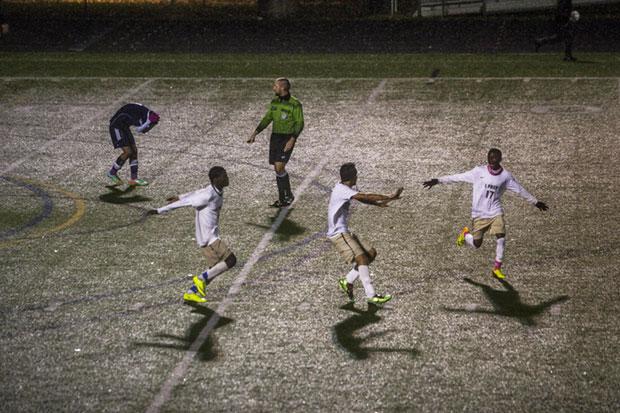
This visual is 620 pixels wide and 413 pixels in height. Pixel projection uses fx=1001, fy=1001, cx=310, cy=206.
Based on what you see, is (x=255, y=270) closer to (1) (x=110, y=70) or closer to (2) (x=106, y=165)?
(2) (x=106, y=165)

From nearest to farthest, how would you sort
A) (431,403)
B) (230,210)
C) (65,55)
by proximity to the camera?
(431,403)
(230,210)
(65,55)

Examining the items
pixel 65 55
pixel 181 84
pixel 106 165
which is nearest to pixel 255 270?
pixel 106 165

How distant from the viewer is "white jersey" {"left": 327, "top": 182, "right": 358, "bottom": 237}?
42.3 ft

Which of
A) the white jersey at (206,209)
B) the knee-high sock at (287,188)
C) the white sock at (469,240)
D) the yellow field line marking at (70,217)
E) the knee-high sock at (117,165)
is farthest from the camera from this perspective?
the knee-high sock at (117,165)

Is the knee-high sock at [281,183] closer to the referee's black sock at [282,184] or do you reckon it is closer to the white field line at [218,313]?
the referee's black sock at [282,184]

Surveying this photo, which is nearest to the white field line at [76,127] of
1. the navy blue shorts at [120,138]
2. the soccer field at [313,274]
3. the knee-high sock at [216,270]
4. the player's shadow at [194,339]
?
→ the soccer field at [313,274]

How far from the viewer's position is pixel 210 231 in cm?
1316

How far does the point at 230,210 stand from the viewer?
17.7 m

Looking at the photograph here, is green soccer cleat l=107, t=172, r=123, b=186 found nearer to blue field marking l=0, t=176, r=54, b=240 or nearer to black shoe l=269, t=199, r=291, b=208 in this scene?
blue field marking l=0, t=176, r=54, b=240

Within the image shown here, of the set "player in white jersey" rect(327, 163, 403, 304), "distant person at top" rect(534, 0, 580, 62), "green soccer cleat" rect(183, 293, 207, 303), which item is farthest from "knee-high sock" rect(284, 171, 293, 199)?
"distant person at top" rect(534, 0, 580, 62)

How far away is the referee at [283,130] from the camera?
57.9 ft

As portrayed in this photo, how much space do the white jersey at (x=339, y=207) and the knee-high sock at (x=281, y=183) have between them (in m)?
4.70

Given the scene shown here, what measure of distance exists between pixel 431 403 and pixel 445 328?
2.03m

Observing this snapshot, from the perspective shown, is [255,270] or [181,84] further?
[181,84]
